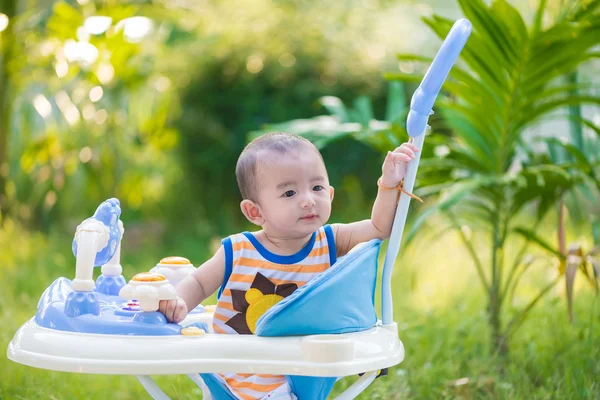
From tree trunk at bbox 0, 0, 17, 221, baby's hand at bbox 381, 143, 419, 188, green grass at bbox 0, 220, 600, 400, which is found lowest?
green grass at bbox 0, 220, 600, 400

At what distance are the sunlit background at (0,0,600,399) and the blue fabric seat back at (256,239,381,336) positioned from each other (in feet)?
2.97

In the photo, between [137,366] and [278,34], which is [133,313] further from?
[278,34]

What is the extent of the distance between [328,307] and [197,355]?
0.98 feet

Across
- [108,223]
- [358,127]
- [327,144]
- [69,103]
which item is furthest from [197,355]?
[69,103]

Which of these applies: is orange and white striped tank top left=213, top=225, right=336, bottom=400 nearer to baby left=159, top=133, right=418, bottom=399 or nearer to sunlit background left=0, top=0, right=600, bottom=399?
baby left=159, top=133, right=418, bottom=399

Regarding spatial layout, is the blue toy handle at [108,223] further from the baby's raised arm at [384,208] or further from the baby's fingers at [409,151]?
the baby's fingers at [409,151]

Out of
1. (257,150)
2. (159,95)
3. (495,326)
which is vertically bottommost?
(495,326)

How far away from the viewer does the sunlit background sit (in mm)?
2705

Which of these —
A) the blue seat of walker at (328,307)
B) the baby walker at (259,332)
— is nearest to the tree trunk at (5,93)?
the baby walker at (259,332)

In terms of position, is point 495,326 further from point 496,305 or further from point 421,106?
point 421,106

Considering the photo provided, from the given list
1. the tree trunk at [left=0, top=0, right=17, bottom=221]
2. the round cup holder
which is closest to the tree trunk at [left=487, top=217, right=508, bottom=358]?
the round cup holder

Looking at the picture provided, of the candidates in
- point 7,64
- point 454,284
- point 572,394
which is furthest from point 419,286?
point 7,64

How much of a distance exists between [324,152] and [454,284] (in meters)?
2.28

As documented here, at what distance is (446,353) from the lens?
3.03 m
